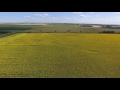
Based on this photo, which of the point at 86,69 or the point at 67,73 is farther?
the point at 86,69

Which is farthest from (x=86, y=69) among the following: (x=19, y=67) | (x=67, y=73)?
(x=19, y=67)
